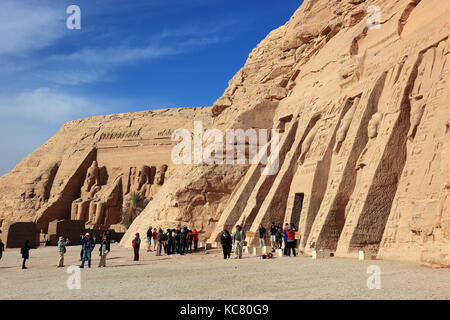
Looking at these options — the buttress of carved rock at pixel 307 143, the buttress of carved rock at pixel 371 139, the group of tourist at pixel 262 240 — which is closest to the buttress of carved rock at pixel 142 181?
the buttress of carved rock at pixel 307 143

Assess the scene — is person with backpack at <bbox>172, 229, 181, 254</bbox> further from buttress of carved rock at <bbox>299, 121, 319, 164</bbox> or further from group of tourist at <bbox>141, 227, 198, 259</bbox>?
buttress of carved rock at <bbox>299, 121, 319, 164</bbox>

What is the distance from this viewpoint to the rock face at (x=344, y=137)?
10773 millimetres

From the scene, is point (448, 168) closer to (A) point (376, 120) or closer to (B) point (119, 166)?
(A) point (376, 120)

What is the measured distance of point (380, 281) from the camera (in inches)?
274

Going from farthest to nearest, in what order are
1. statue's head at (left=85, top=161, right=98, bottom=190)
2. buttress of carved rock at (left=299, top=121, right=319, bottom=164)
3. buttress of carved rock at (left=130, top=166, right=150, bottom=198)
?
statue's head at (left=85, top=161, right=98, bottom=190) < buttress of carved rock at (left=130, top=166, right=150, bottom=198) < buttress of carved rock at (left=299, top=121, right=319, bottom=164)

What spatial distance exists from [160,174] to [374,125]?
2759 cm

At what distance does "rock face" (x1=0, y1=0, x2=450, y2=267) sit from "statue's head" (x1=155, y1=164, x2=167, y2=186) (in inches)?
581

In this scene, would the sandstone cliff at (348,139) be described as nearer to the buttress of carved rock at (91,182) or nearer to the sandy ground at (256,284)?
the sandy ground at (256,284)

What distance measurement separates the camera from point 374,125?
1308 cm

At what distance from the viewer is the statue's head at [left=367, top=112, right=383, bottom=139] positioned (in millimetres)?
Result: 13016

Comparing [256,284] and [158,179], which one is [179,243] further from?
[158,179]

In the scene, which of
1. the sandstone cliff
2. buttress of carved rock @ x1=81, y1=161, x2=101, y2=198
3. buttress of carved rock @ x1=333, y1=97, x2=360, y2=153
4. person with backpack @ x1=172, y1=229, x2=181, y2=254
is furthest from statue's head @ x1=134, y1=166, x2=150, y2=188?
buttress of carved rock @ x1=333, y1=97, x2=360, y2=153
